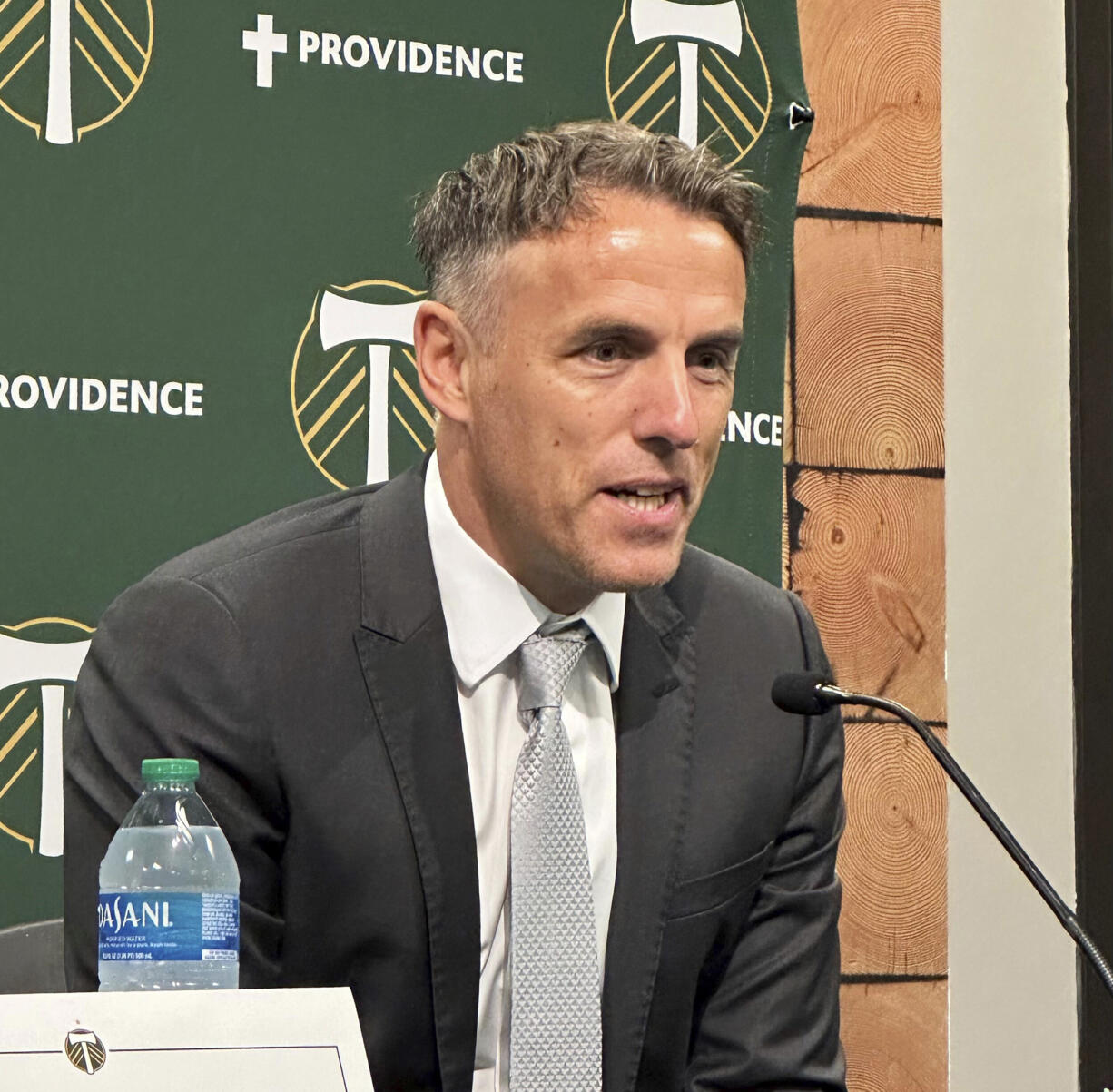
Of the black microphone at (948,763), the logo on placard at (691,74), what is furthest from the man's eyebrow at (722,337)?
the logo on placard at (691,74)

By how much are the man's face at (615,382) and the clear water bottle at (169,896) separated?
433 millimetres

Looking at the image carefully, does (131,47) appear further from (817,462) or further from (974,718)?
(974,718)

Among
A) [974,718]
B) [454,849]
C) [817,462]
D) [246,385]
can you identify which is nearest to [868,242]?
[817,462]

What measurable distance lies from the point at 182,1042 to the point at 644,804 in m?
0.79

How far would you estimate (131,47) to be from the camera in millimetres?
2400

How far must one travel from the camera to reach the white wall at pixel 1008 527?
2812 mm

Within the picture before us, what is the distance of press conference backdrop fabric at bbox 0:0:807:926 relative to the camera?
2.33 metres

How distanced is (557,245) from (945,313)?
A: 54.2 inches

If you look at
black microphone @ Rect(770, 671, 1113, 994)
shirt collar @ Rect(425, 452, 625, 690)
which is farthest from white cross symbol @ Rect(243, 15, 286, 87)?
black microphone @ Rect(770, 671, 1113, 994)

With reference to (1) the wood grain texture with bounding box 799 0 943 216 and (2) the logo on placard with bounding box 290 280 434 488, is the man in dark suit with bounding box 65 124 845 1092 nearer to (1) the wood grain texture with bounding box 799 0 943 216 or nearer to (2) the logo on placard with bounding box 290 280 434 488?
(2) the logo on placard with bounding box 290 280 434 488

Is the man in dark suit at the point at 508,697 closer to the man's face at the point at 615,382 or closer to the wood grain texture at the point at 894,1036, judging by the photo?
the man's face at the point at 615,382

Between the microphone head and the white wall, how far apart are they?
1493mm

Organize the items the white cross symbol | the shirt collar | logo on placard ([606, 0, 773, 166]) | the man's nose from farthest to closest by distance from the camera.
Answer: logo on placard ([606, 0, 773, 166]) < the white cross symbol < the shirt collar < the man's nose

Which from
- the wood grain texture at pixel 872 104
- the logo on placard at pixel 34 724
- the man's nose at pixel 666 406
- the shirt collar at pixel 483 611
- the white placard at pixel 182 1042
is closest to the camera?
the white placard at pixel 182 1042
